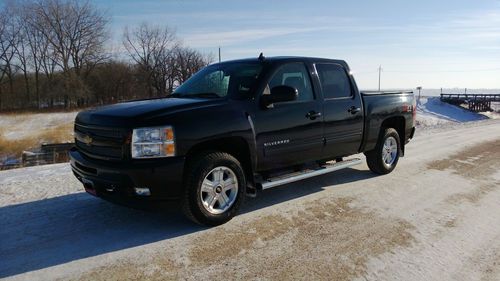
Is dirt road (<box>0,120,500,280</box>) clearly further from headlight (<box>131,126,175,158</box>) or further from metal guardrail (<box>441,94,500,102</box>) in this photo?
metal guardrail (<box>441,94,500,102</box>)

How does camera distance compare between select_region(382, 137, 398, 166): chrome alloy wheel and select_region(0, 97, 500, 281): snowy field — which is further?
select_region(382, 137, 398, 166): chrome alloy wheel

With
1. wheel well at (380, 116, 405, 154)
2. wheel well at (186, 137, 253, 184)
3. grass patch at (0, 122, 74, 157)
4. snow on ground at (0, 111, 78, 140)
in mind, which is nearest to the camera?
wheel well at (186, 137, 253, 184)

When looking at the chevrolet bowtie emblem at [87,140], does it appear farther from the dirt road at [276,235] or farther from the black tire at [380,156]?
the black tire at [380,156]

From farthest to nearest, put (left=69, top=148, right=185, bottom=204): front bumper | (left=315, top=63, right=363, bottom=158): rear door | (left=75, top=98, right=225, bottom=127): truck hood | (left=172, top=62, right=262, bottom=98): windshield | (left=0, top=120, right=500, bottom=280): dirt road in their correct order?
(left=315, top=63, right=363, bottom=158): rear door
(left=172, top=62, right=262, bottom=98): windshield
(left=75, top=98, right=225, bottom=127): truck hood
(left=69, top=148, right=185, bottom=204): front bumper
(left=0, top=120, right=500, bottom=280): dirt road

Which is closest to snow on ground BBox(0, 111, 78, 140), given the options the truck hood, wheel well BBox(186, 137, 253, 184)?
the truck hood

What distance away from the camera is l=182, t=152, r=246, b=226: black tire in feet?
14.3

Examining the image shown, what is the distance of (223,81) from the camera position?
548 cm

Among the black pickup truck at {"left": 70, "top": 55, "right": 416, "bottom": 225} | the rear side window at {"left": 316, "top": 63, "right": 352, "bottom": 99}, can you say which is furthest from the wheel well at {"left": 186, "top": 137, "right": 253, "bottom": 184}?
the rear side window at {"left": 316, "top": 63, "right": 352, "bottom": 99}

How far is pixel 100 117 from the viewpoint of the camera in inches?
176

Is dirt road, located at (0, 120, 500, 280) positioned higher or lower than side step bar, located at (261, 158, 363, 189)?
lower

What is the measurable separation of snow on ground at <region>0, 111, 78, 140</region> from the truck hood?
29313 millimetres

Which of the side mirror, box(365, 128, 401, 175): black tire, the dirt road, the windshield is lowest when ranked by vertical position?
the dirt road

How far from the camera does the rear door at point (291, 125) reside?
5.09 meters

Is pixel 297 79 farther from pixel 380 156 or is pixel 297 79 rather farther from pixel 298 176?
pixel 380 156
